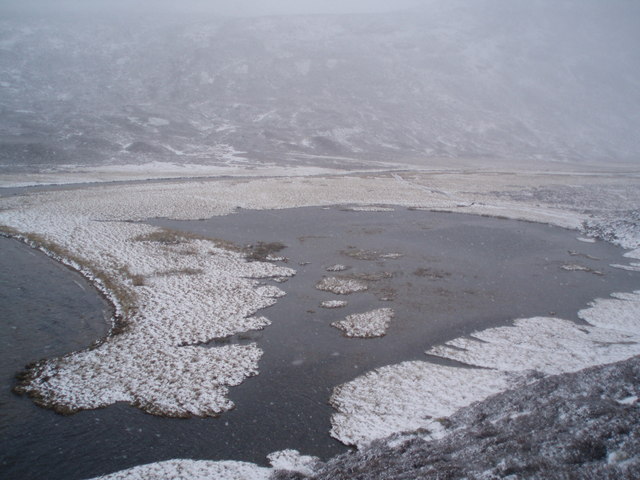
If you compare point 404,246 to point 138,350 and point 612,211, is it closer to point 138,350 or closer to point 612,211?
point 138,350

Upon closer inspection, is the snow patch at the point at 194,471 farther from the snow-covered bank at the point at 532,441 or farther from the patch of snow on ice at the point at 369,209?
the patch of snow on ice at the point at 369,209

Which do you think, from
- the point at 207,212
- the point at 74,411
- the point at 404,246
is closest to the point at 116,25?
the point at 207,212

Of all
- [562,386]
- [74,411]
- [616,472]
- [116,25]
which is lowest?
[74,411]

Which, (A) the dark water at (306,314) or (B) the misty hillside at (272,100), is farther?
(B) the misty hillside at (272,100)

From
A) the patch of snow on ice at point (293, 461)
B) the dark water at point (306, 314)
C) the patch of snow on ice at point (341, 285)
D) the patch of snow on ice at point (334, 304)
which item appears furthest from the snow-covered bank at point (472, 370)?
the patch of snow on ice at point (341, 285)

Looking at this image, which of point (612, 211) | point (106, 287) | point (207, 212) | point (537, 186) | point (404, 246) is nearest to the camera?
point (106, 287)

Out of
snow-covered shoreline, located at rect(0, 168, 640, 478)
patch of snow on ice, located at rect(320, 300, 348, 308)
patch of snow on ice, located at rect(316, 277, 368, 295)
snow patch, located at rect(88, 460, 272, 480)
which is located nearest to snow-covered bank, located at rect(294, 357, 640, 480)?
snow patch, located at rect(88, 460, 272, 480)

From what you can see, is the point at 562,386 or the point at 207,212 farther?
the point at 207,212

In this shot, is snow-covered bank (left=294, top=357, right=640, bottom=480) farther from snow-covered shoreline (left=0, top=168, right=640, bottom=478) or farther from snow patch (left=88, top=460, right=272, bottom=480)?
snow-covered shoreline (left=0, top=168, right=640, bottom=478)
